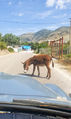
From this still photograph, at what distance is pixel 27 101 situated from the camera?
2.05m

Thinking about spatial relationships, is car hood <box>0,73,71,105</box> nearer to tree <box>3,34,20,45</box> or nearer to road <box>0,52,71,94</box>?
road <box>0,52,71,94</box>

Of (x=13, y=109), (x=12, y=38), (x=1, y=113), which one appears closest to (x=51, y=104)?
(x=13, y=109)

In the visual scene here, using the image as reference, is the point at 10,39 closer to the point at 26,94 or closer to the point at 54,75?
the point at 54,75

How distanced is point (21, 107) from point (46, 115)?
26 centimetres

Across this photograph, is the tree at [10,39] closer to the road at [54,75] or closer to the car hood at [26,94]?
the road at [54,75]

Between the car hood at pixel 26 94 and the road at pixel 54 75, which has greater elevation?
the car hood at pixel 26 94

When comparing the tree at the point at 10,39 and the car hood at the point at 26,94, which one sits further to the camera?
the tree at the point at 10,39

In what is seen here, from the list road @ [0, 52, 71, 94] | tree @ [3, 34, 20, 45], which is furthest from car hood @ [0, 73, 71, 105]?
tree @ [3, 34, 20, 45]

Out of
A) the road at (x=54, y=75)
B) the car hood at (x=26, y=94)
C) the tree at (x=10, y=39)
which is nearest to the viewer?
the car hood at (x=26, y=94)

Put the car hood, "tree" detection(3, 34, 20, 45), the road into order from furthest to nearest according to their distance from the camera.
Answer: "tree" detection(3, 34, 20, 45)
the road
the car hood

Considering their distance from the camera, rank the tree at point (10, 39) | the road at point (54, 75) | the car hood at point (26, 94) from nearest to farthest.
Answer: the car hood at point (26, 94), the road at point (54, 75), the tree at point (10, 39)

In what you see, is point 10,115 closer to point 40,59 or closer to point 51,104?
point 51,104

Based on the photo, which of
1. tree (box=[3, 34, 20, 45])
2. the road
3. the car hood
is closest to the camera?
the car hood

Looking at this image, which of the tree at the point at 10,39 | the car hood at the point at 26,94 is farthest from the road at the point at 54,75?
the tree at the point at 10,39
